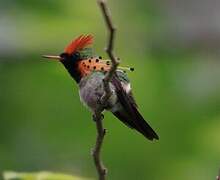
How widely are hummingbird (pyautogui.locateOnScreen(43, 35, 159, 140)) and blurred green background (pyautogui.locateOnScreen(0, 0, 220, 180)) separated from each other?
2.24 m

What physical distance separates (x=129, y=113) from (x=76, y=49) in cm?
38

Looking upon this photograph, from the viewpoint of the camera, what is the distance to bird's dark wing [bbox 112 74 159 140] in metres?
4.07

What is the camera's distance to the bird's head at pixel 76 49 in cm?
414

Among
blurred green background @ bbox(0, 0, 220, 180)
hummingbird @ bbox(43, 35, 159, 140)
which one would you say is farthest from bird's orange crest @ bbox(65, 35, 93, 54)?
blurred green background @ bbox(0, 0, 220, 180)

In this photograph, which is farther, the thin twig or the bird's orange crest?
the bird's orange crest

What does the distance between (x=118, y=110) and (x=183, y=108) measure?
2.60 m

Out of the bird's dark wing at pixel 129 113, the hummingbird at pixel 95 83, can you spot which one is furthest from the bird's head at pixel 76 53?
the bird's dark wing at pixel 129 113

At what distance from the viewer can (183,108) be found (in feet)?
22.4

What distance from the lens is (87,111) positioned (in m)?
7.16

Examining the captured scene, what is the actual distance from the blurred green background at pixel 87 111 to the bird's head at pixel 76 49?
2372 mm

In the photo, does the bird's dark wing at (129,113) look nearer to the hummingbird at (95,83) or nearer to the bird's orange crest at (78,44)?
the hummingbird at (95,83)

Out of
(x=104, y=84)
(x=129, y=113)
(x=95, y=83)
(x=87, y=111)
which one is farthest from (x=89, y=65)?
(x=87, y=111)

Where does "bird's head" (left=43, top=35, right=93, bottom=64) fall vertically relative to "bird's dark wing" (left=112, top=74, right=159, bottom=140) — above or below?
above

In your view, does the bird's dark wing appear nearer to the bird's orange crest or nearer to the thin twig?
the bird's orange crest
